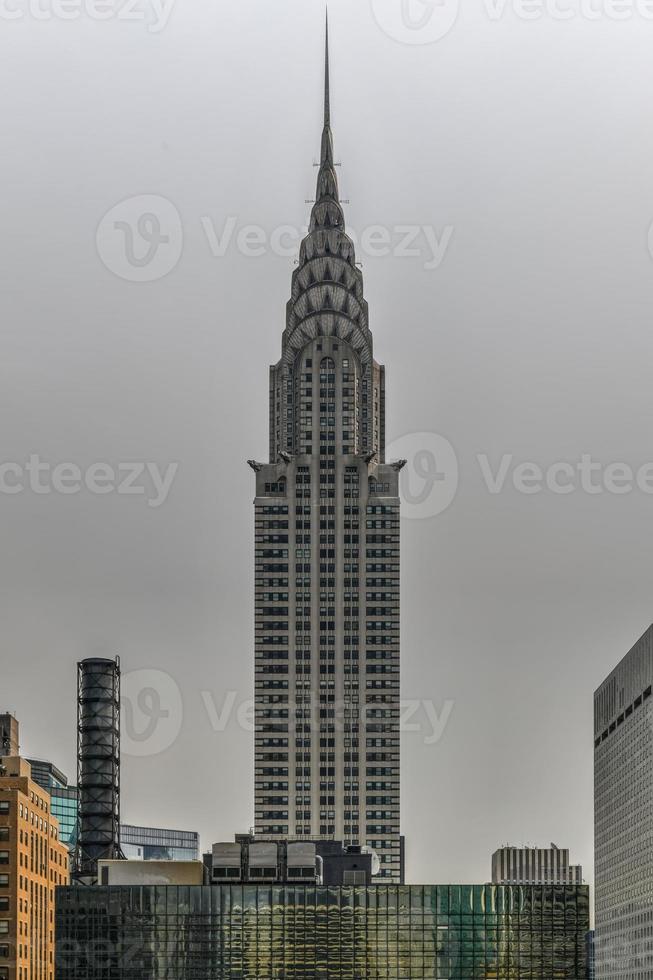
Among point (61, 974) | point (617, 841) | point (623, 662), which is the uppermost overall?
point (623, 662)

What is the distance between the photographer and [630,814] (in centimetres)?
18400

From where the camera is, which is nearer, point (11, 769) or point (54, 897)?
point (11, 769)

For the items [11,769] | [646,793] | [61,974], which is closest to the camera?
[646,793]

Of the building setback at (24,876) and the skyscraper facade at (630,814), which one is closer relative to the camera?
the skyscraper facade at (630,814)

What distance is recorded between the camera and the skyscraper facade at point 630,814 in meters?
170

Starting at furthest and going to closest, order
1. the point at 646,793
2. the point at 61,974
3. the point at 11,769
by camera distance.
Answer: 1. the point at 61,974
2. the point at 11,769
3. the point at 646,793

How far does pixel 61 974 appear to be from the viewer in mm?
199750

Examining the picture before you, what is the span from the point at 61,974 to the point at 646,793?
65.7 metres

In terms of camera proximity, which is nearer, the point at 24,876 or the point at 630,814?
the point at 24,876

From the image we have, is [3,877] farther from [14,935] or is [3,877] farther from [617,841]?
[617,841]

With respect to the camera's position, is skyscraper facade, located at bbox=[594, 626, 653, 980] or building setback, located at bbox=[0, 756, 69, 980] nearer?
skyscraper facade, located at bbox=[594, 626, 653, 980]

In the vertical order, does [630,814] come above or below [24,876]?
above

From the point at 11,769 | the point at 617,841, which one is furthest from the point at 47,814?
the point at 617,841

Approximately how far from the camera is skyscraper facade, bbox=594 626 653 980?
17050 cm
